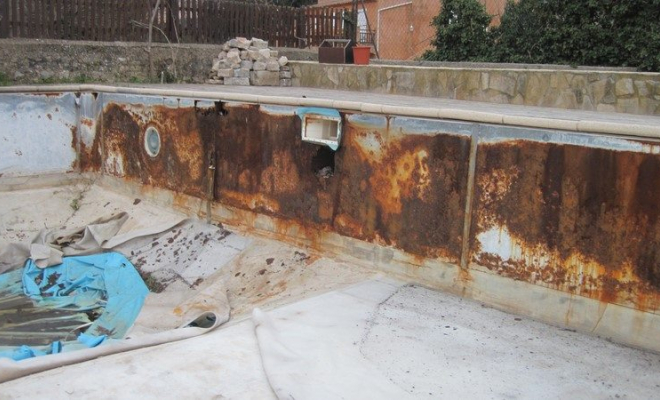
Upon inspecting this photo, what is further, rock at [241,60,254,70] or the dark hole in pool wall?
rock at [241,60,254,70]

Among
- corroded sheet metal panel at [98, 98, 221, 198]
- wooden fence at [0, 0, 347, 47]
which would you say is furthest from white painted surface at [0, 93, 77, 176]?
wooden fence at [0, 0, 347, 47]

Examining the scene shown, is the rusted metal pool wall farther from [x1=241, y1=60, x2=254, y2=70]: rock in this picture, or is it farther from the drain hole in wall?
[x1=241, y1=60, x2=254, y2=70]: rock

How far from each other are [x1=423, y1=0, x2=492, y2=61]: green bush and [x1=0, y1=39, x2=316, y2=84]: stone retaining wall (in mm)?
4713

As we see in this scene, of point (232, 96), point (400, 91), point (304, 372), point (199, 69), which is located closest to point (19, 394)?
point (304, 372)

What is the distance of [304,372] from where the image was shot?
3.89 m

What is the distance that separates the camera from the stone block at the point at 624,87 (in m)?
7.94

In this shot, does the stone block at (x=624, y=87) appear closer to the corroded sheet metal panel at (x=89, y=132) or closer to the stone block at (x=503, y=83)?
the stone block at (x=503, y=83)

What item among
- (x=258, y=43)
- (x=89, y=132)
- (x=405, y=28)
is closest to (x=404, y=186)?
(x=89, y=132)

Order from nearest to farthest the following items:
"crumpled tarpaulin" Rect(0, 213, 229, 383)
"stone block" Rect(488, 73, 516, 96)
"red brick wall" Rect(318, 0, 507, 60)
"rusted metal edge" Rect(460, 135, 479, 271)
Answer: "rusted metal edge" Rect(460, 135, 479, 271), "crumpled tarpaulin" Rect(0, 213, 229, 383), "stone block" Rect(488, 73, 516, 96), "red brick wall" Rect(318, 0, 507, 60)

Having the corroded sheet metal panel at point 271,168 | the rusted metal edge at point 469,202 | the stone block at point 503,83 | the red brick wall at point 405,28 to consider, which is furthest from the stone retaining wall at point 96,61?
the rusted metal edge at point 469,202

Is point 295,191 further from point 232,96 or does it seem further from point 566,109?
point 566,109

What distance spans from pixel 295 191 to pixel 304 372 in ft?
9.13

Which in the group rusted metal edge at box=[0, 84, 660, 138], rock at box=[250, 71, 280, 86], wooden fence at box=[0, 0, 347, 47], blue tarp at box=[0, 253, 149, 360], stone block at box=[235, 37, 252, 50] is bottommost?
blue tarp at box=[0, 253, 149, 360]

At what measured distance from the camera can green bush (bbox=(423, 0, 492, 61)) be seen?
1348cm
